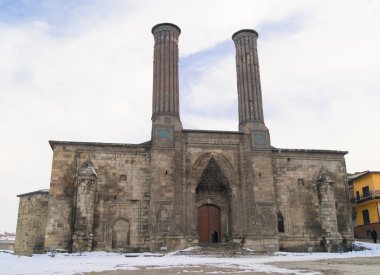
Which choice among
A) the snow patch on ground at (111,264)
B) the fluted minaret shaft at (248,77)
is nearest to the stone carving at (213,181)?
the fluted minaret shaft at (248,77)

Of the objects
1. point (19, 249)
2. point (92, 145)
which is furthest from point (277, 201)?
point (19, 249)

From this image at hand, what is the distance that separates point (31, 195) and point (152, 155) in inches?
422

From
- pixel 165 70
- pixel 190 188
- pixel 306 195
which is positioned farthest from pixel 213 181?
pixel 165 70

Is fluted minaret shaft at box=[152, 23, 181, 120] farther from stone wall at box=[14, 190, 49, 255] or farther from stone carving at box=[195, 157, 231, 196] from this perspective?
stone wall at box=[14, 190, 49, 255]

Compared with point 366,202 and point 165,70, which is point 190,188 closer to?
point 165,70

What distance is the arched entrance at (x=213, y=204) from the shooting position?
74.3ft

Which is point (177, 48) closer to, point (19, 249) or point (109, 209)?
point (109, 209)

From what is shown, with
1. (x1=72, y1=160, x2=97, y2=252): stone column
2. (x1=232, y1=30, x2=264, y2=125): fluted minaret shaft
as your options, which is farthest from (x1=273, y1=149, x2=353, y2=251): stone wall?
(x1=72, y1=160, x2=97, y2=252): stone column

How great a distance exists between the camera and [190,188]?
2184 centimetres

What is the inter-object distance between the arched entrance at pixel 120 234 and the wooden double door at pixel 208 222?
14.3ft

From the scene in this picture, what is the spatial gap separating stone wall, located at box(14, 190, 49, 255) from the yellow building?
2349 centimetres

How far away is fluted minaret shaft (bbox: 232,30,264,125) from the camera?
24.2 metres

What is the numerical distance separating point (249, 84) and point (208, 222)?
9132mm

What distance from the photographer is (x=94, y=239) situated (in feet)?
66.3
